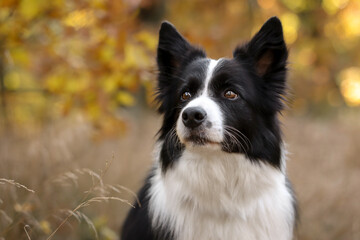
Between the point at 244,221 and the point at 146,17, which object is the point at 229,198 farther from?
the point at 146,17

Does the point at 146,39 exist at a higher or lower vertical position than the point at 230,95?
higher

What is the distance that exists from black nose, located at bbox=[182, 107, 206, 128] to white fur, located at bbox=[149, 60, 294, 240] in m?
0.19

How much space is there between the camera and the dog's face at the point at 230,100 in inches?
119

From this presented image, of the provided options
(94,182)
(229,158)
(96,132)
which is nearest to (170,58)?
(229,158)

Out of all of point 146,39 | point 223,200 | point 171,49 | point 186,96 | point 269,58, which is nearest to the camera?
point 223,200

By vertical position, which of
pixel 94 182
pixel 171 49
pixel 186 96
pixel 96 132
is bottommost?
pixel 94 182

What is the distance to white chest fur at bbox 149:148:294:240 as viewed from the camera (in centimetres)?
315

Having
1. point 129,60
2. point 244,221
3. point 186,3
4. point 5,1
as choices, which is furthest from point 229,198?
point 186,3

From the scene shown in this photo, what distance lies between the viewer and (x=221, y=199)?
Result: 3186 mm

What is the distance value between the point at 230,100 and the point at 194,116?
44cm

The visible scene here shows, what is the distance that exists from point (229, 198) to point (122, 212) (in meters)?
2.43

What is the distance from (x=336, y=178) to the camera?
640cm

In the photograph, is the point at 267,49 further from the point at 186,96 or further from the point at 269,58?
the point at 186,96

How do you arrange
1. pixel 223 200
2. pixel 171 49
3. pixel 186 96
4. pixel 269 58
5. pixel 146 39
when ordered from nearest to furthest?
pixel 223 200
pixel 186 96
pixel 269 58
pixel 171 49
pixel 146 39
